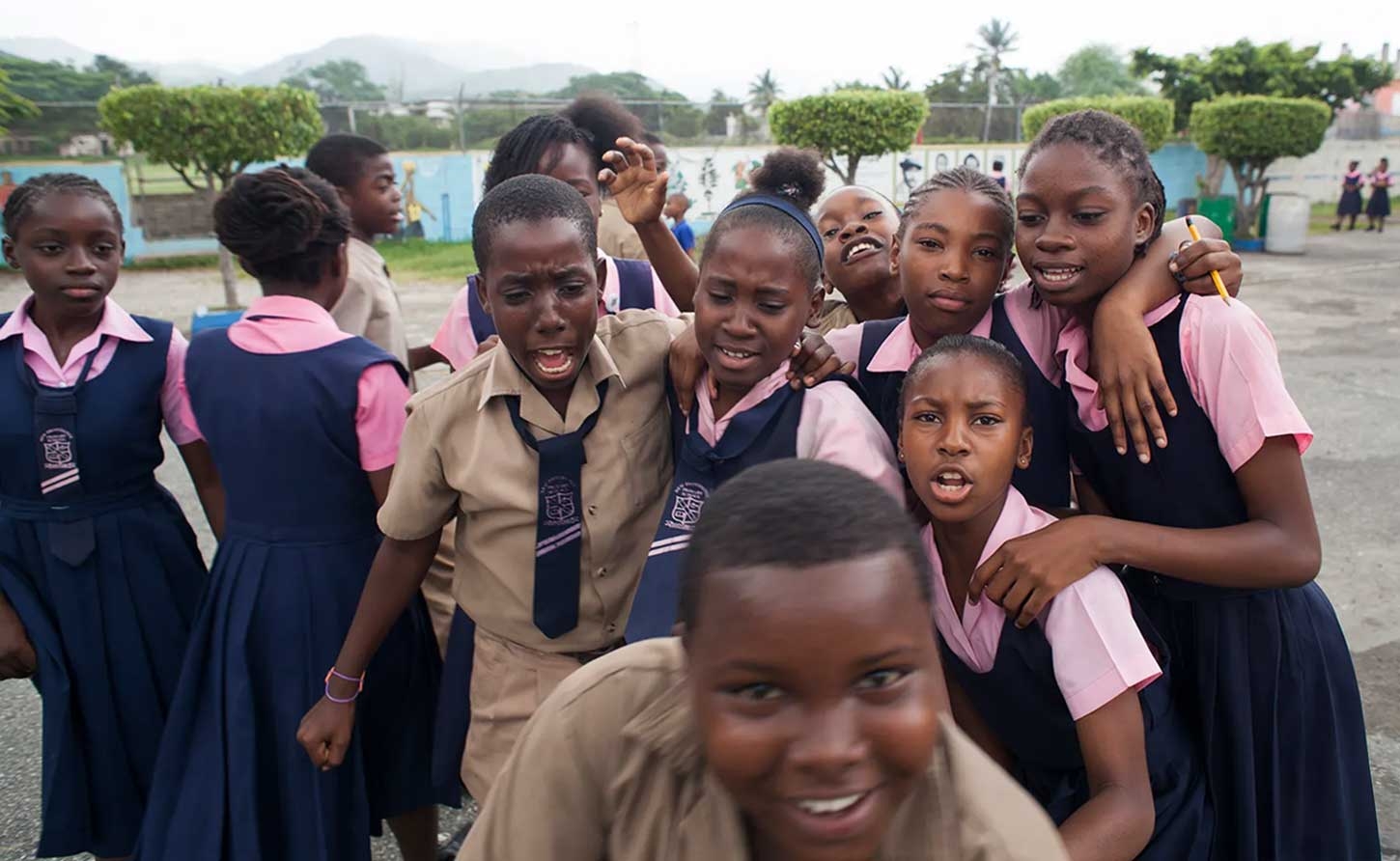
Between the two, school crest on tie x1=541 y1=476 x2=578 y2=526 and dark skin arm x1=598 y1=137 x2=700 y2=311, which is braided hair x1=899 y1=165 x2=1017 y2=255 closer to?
dark skin arm x1=598 y1=137 x2=700 y2=311

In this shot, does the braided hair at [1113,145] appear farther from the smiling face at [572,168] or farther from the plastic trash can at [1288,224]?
the plastic trash can at [1288,224]

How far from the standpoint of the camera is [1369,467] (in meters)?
5.54

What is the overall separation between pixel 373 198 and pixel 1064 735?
9.46ft

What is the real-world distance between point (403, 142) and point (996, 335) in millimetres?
20610

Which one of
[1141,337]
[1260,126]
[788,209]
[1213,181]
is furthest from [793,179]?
[1213,181]

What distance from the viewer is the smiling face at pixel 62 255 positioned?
7.59ft

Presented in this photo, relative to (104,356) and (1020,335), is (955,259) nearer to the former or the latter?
(1020,335)

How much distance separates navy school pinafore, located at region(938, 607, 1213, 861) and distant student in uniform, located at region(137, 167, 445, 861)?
45.8 inches

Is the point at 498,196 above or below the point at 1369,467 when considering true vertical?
above

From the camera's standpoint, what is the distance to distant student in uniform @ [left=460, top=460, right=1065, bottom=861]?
34.8 inches

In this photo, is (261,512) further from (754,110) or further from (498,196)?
(754,110)

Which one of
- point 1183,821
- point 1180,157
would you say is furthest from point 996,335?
point 1180,157

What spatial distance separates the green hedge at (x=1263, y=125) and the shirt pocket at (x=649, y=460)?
1758 cm

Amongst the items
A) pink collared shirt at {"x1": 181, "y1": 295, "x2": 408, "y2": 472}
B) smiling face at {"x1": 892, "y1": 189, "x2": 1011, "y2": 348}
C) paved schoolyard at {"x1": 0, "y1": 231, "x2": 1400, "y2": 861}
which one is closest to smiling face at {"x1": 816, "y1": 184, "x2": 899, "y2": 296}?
smiling face at {"x1": 892, "y1": 189, "x2": 1011, "y2": 348}
